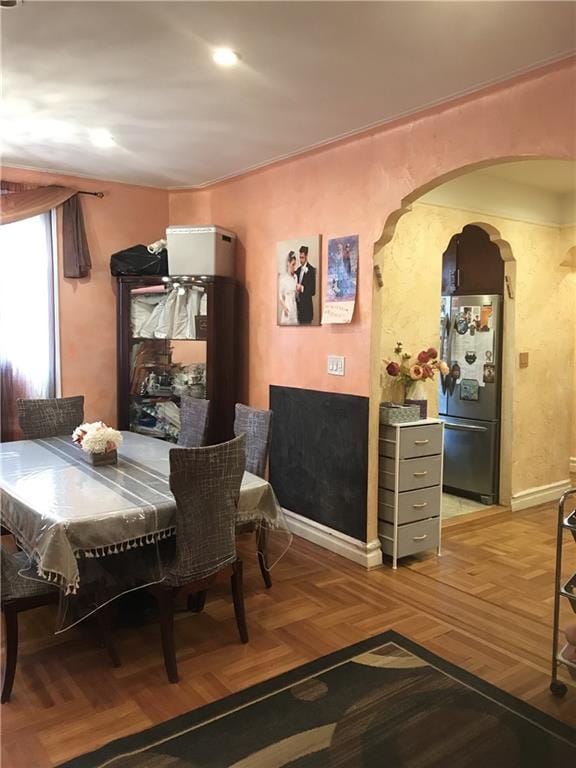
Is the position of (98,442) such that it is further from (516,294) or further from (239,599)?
(516,294)

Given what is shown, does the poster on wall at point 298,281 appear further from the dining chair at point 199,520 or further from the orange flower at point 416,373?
the dining chair at point 199,520

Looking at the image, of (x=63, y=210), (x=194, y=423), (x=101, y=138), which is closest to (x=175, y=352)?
(x=194, y=423)

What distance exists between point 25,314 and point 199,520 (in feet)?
9.29

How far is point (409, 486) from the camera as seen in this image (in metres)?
3.79

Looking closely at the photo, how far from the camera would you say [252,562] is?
3.80m

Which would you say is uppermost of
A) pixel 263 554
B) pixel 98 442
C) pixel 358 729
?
pixel 98 442

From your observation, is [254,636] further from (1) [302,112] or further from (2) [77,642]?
(1) [302,112]

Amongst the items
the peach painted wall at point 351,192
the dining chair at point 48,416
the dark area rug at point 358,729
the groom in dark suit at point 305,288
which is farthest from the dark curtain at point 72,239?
the dark area rug at point 358,729

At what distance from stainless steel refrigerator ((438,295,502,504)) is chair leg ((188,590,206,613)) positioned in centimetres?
288

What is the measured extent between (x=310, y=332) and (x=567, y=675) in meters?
2.46

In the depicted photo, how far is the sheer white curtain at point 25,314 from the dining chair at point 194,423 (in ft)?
4.56

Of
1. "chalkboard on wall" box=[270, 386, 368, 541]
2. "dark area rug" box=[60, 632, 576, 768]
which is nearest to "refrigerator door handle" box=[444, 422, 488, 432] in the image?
"chalkboard on wall" box=[270, 386, 368, 541]

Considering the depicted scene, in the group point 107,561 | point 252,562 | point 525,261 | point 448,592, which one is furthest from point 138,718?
point 525,261

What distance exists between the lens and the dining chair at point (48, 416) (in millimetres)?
3990
